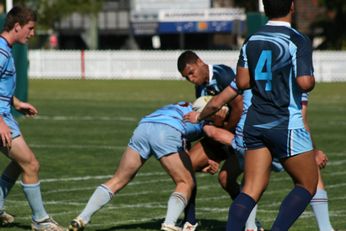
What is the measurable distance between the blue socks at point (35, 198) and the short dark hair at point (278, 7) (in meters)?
3.20

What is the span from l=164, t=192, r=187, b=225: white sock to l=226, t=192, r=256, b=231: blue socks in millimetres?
1846

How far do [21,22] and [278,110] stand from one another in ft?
10.00

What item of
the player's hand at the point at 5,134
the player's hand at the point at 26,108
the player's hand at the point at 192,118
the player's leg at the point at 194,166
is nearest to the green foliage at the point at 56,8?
the player's hand at the point at 26,108

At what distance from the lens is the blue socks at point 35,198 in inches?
429

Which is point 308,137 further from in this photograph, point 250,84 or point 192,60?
point 192,60

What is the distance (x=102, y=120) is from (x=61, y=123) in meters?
1.44

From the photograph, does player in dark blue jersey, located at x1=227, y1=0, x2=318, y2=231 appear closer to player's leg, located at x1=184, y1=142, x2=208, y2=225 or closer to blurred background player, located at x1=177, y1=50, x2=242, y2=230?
blurred background player, located at x1=177, y1=50, x2=242, y2=230

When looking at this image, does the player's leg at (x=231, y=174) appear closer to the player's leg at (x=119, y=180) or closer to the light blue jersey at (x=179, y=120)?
the light blue jersey at (x=179, y=120)

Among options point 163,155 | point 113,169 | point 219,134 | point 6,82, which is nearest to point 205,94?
point 219,134

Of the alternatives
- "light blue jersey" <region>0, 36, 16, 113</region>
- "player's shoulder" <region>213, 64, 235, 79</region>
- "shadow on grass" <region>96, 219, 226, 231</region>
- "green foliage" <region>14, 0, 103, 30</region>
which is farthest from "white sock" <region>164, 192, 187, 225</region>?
"green foliage" <region>14, 0, 103, 30</region>

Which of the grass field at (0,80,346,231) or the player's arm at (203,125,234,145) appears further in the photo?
the grass field at (0,80,346,231)

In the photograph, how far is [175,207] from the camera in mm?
10758

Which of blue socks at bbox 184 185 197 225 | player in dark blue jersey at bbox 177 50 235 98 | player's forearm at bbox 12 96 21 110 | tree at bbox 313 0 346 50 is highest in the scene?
player in dark blue jersey at bbox 177 50 235 98

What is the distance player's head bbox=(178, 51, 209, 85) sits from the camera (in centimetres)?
1084
